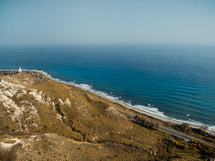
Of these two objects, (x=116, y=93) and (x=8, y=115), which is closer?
(x=8, y=115)

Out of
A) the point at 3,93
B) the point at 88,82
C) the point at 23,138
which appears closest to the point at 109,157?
the point at 23,138

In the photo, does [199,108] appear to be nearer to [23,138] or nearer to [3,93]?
[23,138]

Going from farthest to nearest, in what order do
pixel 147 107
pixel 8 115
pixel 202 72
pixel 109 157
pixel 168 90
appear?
pixel 202 72, pixel 168 90, pixel 147 107, pixel 8 115, pixel 109 157

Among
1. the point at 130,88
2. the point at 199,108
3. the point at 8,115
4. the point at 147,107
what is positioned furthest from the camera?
the point at 130,88

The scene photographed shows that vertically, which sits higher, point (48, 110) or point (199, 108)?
point (48, 110)

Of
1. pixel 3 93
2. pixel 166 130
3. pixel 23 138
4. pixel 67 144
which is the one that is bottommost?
pixel 166 130

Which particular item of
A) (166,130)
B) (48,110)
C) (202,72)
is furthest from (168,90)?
(48,110)
